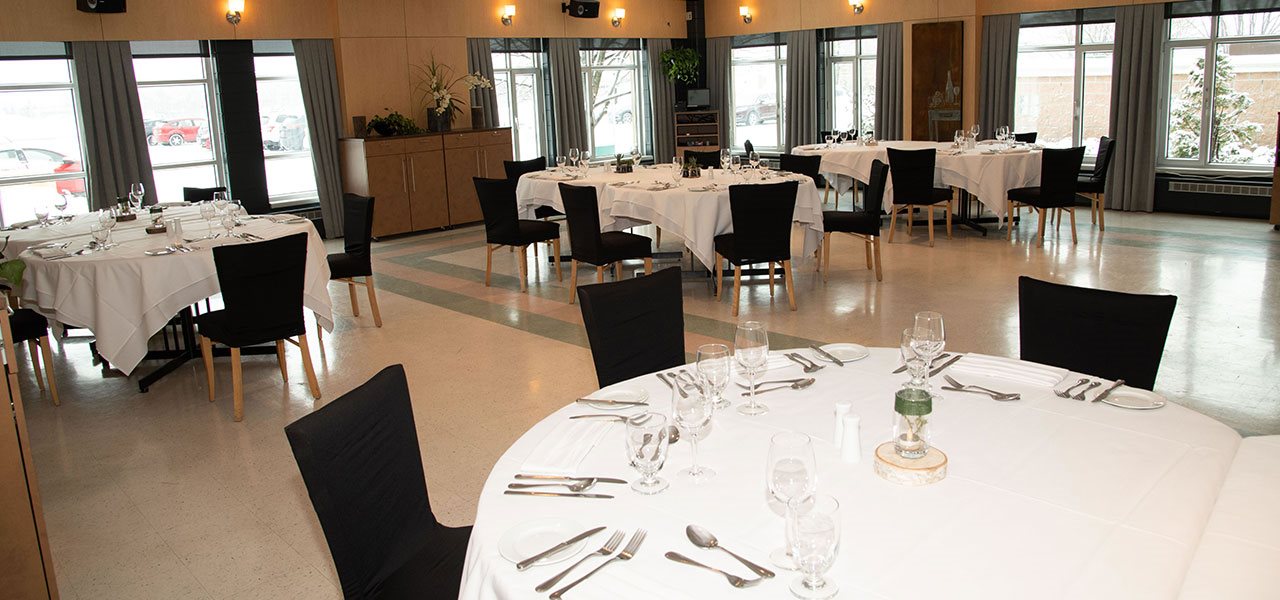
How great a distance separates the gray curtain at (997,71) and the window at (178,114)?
29.2ft

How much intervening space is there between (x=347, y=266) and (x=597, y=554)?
5192 millimetres

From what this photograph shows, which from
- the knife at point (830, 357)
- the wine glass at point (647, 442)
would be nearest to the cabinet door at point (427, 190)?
the knife at point (830, 357)

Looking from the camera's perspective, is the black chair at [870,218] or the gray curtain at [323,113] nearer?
the black chair at [870,218]

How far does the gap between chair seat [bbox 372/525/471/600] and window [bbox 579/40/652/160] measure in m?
11.1

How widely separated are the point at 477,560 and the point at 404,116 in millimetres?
9707

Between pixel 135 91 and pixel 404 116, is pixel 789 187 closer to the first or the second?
pixel 404 116

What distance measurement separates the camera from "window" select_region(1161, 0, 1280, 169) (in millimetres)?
9867

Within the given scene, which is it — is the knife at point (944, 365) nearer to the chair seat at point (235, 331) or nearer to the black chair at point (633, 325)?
the black chair at point (633, 325)

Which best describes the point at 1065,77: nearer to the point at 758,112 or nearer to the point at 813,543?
the point at 758,112

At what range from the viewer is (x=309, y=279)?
19.0 feet

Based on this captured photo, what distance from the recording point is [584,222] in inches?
274

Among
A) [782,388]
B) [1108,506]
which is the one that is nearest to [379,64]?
[782,388]

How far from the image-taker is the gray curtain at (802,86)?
43.2 ft

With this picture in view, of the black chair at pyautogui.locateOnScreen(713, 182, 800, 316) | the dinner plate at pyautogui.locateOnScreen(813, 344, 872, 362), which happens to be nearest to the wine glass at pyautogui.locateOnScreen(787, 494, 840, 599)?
the dinner plate at pyautogui.locateOnScreen(813, 344, 872, 362)
